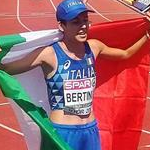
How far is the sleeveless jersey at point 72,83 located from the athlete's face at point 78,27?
189 millimetres

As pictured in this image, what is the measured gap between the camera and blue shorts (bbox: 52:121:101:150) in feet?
13.9

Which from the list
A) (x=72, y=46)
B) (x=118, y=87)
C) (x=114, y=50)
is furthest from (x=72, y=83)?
(x=118, y=87)

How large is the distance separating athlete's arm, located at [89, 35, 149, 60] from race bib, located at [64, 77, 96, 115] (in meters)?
0.32

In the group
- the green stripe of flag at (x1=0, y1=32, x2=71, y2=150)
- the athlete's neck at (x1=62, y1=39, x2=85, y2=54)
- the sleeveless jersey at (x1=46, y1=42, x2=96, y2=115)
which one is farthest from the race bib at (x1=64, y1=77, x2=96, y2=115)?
the green stripe of flag at (x1=0, y1=32, x2=71, y2=150)

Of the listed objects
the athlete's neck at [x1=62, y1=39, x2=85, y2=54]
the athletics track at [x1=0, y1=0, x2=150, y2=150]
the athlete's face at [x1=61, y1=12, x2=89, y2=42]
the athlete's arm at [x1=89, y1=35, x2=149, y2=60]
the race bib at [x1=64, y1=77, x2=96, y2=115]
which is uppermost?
the athlete's face at [x1=61, y1=12, x2=89, y2=42]

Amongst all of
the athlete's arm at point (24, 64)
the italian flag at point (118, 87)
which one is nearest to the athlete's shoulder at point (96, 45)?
the italian flag at point (118, 87)

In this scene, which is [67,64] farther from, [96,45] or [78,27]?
[96,45]

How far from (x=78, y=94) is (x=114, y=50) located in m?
0.67

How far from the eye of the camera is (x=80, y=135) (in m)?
4.28

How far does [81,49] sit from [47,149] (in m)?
0.86

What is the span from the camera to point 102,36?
482cm

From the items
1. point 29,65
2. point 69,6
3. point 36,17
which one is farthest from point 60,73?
point 36,17

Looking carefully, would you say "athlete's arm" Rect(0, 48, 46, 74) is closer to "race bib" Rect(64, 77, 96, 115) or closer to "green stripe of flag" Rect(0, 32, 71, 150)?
"green stripe of flag" Rect(0, 32, 71, 150)

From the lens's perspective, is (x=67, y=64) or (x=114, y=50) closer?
(x=67, y=64)
